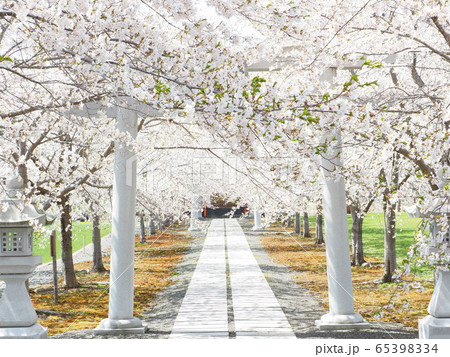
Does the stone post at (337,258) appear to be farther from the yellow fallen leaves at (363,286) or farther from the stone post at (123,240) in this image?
the stone post at (123,240)

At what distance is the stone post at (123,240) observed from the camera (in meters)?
7.97

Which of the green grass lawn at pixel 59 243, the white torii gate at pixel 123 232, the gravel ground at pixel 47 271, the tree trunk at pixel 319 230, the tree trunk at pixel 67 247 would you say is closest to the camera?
the white torii gate at pixel 123 232

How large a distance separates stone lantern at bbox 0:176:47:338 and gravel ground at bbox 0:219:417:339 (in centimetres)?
214

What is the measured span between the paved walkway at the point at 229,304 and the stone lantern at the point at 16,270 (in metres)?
2.56

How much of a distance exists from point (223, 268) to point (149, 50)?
11.7 m

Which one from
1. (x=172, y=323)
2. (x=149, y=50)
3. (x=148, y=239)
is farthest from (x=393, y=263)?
(x=148, y=239)

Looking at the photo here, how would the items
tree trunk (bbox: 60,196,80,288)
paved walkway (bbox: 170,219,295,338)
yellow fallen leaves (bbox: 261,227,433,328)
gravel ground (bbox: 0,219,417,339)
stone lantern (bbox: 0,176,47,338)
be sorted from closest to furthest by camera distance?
stone lantern (bbox: 0,176,47,338) → gravel ground (bbox: 0,219,417,339) → paved walkway (bbox: 170,219,295,338) → yellow fallen leaves (bbox: 261,227,433,328) → tree trunk (bbox: 60,196,80,288)

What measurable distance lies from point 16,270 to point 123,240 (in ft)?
7.75

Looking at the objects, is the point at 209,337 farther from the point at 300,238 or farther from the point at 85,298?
the point at 300,238

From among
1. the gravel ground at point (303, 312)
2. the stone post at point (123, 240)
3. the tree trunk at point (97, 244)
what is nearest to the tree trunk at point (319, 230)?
the gravel ground at point (303, 312)

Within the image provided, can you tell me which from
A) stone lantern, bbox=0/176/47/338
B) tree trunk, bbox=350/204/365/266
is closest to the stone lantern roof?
stone lantern, bbox=0/176/47/338

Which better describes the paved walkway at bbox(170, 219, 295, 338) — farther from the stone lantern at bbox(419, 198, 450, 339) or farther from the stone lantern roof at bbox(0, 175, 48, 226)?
the stone lantern roof at bbox(0, 175, 48, 226)

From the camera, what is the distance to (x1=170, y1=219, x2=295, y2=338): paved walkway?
322 inches

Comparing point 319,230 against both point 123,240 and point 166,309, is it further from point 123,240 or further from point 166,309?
point 123,240
